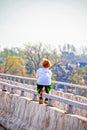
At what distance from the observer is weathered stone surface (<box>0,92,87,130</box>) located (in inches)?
Result: 391

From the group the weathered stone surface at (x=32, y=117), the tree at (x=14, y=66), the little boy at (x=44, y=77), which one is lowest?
the weathered stone surface at (x=32, y=117)

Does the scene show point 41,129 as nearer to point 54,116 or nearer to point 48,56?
point 54,116

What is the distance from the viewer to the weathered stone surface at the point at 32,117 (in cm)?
994

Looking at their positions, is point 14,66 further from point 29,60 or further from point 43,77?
point 43,77

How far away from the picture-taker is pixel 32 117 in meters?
12.0

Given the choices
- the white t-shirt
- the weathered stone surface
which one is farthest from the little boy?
the weathered stone surface

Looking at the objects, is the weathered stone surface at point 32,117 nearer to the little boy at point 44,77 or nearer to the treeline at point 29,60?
the little boy at point 44,77

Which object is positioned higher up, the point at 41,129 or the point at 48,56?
the point at 48,56

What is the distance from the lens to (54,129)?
34.6 feet

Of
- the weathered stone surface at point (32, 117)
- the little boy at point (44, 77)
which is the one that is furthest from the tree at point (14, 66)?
the little boy at point (44, 77)

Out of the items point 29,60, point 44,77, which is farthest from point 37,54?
point 44,77

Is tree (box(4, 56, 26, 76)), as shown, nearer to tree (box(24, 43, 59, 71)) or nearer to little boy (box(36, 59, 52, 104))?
tree (box(24, 43, 59, 71))

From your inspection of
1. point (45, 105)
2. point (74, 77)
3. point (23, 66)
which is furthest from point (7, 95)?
point (23, 66)

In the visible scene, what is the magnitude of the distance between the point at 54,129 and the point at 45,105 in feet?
3.91
